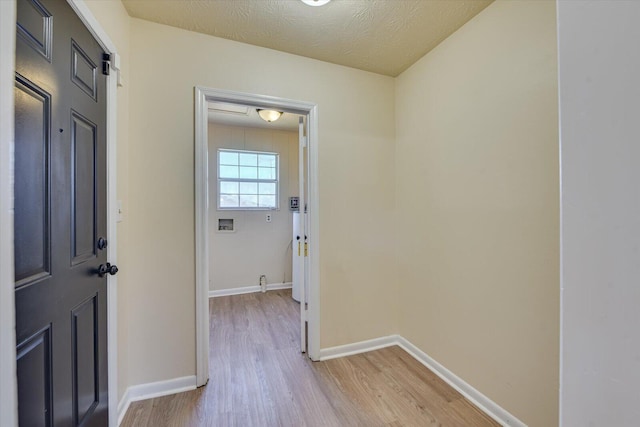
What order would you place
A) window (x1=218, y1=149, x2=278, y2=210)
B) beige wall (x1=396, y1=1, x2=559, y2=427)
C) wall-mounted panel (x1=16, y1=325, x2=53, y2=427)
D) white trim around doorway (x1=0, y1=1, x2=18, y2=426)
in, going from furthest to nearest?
window (x1=218, y1=149, x2=278, y2=210) < beige wall (x1=396, y1=1, x2=559, y2=427) < wall-mounted panel (x1=16, y1=325, x2=53, y2=427) < white trim around doorway (x1=0, y1=1, x2=18, y2=426)

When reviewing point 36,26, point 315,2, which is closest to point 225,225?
point 315,2

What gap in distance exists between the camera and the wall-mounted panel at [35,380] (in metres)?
0.81

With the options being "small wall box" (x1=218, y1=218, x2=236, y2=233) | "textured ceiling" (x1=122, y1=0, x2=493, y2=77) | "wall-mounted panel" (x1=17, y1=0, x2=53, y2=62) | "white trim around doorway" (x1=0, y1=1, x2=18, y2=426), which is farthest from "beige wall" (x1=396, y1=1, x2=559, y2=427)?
"small wall box" (x1=218, y1=218, x2=236, y2=233)

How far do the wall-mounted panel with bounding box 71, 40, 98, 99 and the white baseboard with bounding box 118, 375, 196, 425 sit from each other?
1.78m

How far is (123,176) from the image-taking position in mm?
1669

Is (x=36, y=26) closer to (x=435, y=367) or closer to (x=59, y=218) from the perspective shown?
(x=59, y=218)

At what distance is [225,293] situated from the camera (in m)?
3.91

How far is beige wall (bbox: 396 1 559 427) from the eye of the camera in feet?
4.52

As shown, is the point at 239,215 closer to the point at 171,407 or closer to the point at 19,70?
the point at 171,407

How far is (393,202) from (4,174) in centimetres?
238

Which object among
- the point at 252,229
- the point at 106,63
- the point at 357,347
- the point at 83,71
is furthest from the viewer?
the point at 252,229

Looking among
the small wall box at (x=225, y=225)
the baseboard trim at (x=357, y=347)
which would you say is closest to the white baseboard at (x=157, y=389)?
the baseboard trim at (x=357, y=347)

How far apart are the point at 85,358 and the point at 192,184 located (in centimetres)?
111

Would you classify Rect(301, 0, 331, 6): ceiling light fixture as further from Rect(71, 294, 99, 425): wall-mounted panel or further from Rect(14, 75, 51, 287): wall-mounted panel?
Rect(71, 294, 99, 425): wall-mounted panel
